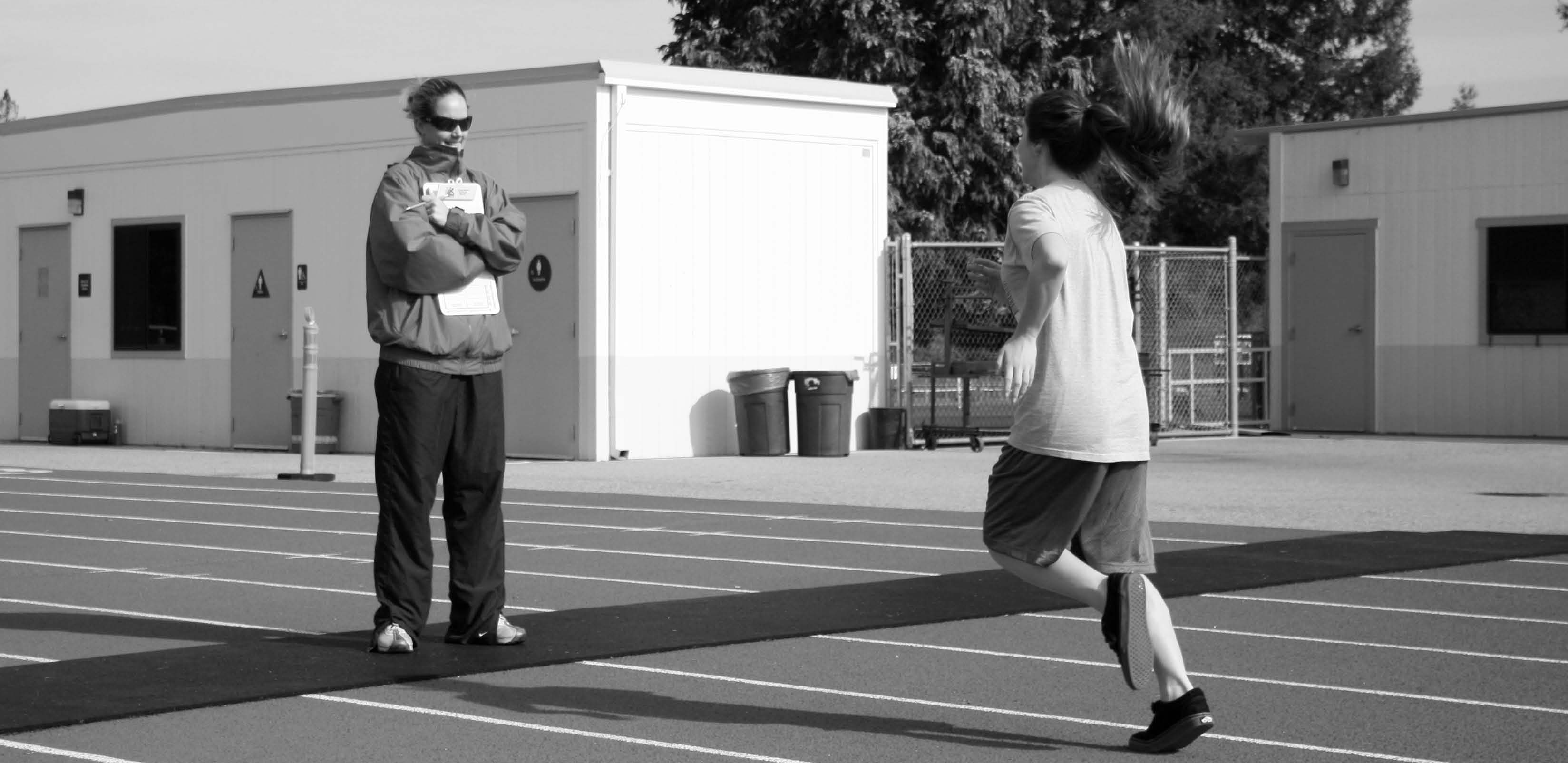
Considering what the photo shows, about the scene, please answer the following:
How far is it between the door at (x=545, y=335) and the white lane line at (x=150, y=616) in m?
10.8

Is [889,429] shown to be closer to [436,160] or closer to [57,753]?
[436,160]

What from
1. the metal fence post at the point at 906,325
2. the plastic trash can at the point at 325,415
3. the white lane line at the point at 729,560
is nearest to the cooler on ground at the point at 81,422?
the plastic trash can at the point at 325,415

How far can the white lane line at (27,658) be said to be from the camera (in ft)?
23.3

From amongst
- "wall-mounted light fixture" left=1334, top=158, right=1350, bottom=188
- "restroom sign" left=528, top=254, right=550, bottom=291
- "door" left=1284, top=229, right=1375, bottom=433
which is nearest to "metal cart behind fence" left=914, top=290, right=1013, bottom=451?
"door" left=1284, top=229, right=1375, bottom=433

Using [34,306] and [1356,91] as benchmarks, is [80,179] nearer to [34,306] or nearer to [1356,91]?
[34,306]

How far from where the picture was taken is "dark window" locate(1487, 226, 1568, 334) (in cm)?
2216

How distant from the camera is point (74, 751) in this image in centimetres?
554

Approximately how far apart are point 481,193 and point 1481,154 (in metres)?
17.9

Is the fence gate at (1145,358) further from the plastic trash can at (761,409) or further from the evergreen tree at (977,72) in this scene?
the evergreen tree at (977,72)

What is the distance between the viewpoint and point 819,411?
20.2 m

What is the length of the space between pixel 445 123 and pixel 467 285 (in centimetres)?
61

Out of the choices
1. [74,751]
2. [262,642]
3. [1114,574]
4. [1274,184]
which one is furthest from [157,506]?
[1274,184]

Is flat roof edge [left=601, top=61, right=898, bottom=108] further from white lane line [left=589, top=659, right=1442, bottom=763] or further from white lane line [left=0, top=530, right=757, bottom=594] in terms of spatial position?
white lane line [left=589, top=659, right=1442, bottom=763]

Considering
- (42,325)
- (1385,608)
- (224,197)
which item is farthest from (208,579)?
(42,325)
